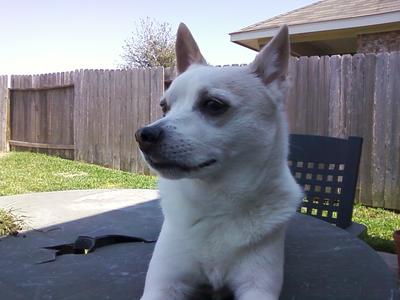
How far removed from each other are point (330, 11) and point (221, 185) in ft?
21.7

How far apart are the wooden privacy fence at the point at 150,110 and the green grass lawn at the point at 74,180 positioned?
318 mm

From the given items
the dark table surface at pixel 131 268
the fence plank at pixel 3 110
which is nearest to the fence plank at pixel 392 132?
the dark table surface at pixel 131 268

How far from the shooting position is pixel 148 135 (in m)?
1.28

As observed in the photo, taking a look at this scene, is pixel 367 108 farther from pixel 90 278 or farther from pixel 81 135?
pixel 81 135

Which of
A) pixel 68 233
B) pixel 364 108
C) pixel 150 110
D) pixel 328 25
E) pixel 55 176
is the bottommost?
pixel 55 176

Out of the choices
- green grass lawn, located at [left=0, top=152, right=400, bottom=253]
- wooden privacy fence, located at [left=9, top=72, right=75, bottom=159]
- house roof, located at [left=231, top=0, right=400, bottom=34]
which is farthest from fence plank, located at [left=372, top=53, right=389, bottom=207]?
wooden privacy fence, located at [left=9, top=72, right=75, bottom=159]

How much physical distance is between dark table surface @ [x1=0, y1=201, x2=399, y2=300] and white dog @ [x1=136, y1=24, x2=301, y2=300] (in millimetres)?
132

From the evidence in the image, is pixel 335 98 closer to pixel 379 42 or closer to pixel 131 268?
pixel 379 42

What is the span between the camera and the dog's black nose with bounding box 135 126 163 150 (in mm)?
1278

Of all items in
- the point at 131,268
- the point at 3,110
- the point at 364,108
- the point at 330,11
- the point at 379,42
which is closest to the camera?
the point at 131,268

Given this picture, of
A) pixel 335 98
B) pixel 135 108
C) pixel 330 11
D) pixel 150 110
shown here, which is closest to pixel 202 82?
pixel 335 98

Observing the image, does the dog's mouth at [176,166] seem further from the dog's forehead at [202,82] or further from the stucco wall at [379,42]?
the stucco wall at [379,42]

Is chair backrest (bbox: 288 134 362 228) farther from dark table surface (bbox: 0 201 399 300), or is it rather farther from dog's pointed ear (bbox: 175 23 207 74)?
dog's pointed ear (bbox: 175 23 207 74)

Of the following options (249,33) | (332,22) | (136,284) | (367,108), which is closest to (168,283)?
(136,284)
